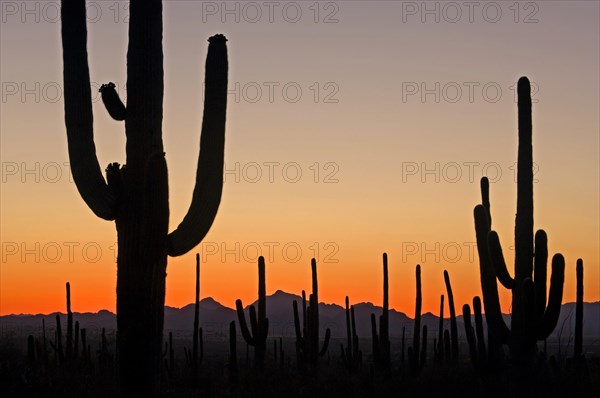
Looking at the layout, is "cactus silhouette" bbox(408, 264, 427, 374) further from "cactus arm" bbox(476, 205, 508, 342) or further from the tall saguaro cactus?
the tall saguaro cactus

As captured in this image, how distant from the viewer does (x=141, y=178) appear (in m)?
12.0

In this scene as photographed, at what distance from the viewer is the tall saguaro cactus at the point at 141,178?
11.8 m

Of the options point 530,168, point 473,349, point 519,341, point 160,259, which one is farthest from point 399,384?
point 160,259

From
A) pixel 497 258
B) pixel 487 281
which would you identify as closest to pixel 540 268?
pixel 497 258

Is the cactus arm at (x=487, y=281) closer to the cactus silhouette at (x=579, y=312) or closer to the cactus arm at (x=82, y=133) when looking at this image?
the cactus silhouette at (x=579, y=312)

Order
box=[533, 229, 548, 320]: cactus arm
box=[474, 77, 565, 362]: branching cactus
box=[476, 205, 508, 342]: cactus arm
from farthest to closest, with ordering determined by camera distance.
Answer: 1. box=[476, 205, 508, 342]: cactus arm
2. box=[533, 229, 548, 320]: cactus arm
3. box=[474, 77, 565, 362]: branching cactus

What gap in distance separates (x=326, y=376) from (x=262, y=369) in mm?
2231

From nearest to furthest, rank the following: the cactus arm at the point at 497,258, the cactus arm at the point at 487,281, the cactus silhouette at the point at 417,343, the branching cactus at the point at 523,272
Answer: the branching cactus at the point at 523,272 → the cactus arm at the point at 497,258 → the cactus arm at the point at 487,281 → the cactus silhouette at the point at 417,343

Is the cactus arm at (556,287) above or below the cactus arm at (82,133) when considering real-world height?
below

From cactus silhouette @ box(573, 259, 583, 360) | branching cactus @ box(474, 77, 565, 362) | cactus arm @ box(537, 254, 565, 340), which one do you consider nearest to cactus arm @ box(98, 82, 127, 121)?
branching cactus @ box(474, 77, 565, 362)

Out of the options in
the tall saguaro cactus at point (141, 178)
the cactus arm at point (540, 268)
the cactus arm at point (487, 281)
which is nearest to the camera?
the tall saguaro cactus at point (141, 178)

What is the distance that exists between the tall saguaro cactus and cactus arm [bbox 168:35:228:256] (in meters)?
0.01

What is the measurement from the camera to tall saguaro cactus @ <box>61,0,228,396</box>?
11766 millimetres

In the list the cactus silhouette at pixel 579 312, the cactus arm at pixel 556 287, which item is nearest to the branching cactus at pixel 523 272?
the cactus arm at pixel 556 287
